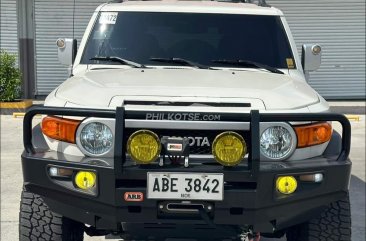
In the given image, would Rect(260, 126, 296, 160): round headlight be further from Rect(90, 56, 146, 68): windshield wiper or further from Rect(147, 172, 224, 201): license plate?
Rect(90, 56, 146, 68): windshield wiper

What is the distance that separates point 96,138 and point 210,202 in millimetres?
701

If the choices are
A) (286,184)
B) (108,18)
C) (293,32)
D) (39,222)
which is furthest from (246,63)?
(293,32)

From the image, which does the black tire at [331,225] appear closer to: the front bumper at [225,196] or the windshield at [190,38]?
the front bumper at [225,196]

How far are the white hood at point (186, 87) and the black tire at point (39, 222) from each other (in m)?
0.66

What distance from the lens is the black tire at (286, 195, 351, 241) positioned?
133 inches

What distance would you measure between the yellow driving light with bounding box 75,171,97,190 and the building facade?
997 centimetres

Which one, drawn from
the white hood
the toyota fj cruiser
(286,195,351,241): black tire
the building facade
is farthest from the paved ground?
the building facade

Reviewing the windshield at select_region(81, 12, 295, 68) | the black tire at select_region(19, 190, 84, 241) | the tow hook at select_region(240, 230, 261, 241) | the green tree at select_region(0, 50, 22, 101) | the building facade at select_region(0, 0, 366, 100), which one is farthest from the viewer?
the building facade at select_region(0, 0, 366, 100)

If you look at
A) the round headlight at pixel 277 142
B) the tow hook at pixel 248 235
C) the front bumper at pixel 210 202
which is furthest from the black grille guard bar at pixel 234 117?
the tow hook at pixel 248 235

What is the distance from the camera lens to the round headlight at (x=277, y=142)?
307cm

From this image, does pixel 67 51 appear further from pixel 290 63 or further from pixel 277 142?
pixel 277 142

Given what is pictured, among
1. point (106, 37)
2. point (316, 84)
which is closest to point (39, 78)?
point (316, 84)

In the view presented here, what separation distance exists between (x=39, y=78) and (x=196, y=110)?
1053cm

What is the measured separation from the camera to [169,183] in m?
2.93
